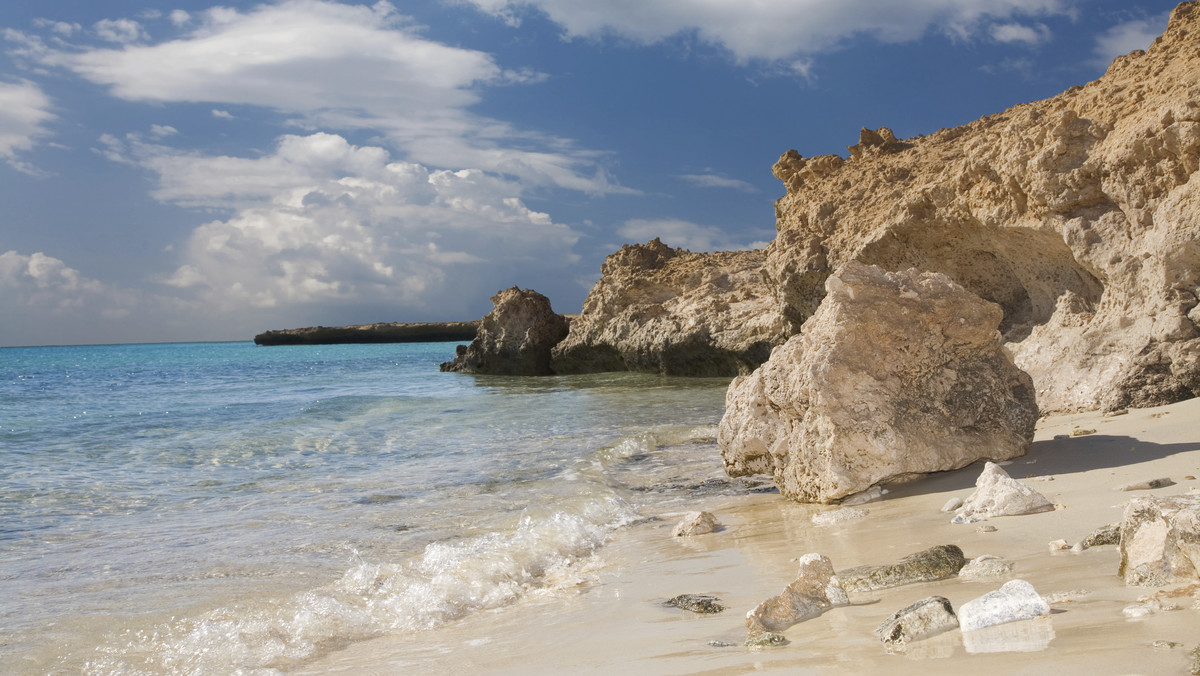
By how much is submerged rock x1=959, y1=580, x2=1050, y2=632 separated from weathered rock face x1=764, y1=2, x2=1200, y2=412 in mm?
5151

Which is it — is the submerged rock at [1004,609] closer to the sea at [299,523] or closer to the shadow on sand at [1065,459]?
the sea at [299,523]

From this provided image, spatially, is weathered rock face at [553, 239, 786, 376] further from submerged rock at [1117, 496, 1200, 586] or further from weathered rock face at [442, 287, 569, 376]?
submerged rock at [1117, 496, 1200, 586]

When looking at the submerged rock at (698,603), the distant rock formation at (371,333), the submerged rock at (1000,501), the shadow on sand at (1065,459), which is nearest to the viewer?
the submerged rock at (698,603)

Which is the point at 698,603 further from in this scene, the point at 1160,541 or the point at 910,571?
the point at 1160,541

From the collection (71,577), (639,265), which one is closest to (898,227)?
(71,577)

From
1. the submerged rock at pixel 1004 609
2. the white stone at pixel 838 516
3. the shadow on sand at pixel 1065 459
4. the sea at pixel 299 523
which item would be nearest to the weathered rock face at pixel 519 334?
the sea at pixel 299 523

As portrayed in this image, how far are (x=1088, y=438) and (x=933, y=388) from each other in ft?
3.97

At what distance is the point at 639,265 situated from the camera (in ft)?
87.4

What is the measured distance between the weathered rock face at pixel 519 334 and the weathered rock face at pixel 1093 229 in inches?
720

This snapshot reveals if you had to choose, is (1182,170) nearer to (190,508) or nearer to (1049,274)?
(1049,274)

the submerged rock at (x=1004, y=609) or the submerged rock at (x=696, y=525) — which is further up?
the submerged rock at (x=1004, y=609)

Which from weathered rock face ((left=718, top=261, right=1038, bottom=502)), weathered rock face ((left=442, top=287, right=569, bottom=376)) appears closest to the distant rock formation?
weathered rock face ((left=442, top=287, right=569, bottom=376))

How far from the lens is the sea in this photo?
147 inches

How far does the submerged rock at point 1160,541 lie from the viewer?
2.48 meters
